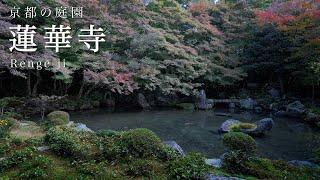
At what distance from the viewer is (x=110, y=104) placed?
24219 millimetres

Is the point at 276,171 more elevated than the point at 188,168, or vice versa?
the point at 188,168

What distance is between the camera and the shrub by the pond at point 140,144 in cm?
818

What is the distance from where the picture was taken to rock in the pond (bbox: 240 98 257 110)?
83.9ft

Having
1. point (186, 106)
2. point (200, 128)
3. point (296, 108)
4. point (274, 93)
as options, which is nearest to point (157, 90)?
point (186, 106)

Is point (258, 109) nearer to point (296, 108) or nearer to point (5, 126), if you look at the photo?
point (296, 108)

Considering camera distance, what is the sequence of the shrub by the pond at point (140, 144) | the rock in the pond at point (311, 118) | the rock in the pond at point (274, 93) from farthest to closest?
1. the rock in the pond at point (274, 93)
2. the rock in the pond at point (311, 118)
3. the shrub by the pond at point (140, 144)

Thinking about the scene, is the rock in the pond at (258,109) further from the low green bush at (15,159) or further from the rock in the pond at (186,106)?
the low green bush at (15,159)

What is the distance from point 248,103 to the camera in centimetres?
2575

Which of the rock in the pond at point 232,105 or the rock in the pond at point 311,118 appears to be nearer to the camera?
the rock in the pond at point 311,118

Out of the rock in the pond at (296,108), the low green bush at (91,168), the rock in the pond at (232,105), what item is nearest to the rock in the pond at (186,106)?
the rock in the pond at (232,105)

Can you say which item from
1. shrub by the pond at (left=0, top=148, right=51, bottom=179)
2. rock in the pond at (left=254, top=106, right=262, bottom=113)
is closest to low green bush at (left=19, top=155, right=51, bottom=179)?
shrub by the pond at (left=0, top=148, right=51, bottom=179)

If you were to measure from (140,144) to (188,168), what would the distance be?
1441 millimetres

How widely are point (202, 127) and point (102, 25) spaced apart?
32.3 feet

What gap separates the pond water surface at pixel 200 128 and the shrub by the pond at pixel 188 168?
14.4 feet
